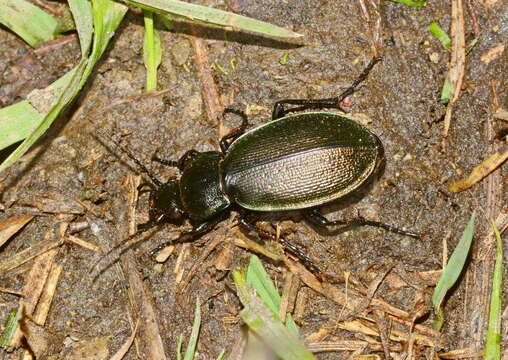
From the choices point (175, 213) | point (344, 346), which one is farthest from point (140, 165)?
point (344, 346)

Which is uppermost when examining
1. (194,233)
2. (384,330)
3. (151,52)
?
(151,52)

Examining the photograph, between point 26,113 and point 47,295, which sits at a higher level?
point 26,113

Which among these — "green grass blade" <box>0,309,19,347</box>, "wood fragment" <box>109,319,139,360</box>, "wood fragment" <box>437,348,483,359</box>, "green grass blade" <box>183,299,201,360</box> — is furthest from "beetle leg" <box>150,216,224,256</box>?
"wood fragment" <box>437,348,483,359</box>

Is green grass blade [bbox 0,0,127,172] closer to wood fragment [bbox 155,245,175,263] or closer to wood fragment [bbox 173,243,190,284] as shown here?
wood fragment [bbox 155,245,175,263]

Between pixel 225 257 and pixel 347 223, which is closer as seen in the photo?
pixel 347 223

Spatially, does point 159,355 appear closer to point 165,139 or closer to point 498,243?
point 165,139

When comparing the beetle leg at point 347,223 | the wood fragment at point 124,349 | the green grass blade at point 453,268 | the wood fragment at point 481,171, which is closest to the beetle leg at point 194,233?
the wood fragment at point 124,349

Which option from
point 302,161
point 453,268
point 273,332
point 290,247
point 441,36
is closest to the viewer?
point 273,332

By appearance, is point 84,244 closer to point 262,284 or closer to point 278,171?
point 262,284
